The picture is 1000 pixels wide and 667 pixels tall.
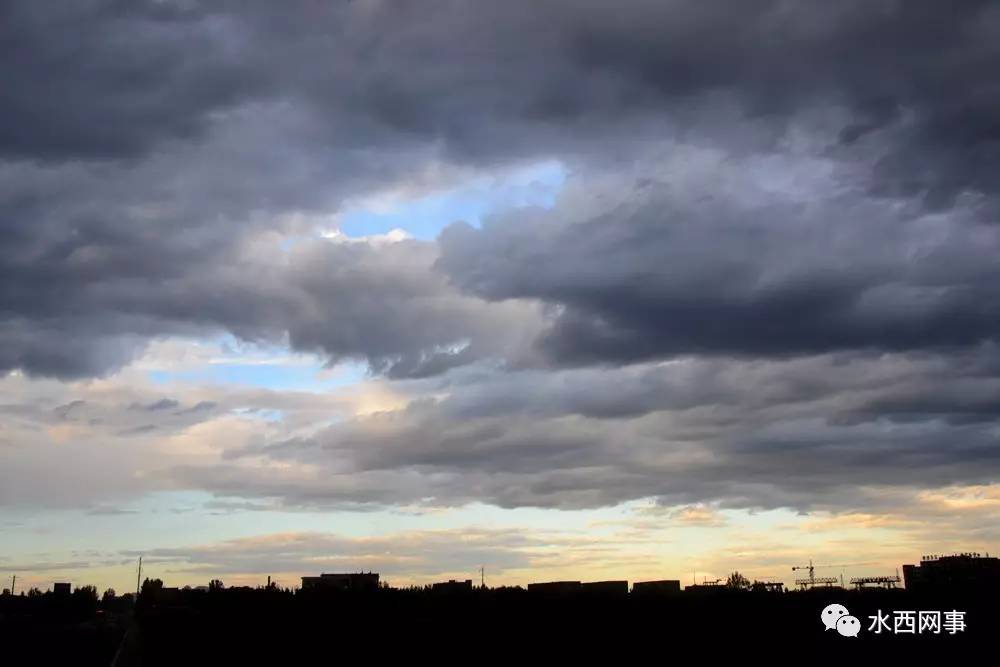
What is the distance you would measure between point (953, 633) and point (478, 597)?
1255 inches

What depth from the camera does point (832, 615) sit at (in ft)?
156

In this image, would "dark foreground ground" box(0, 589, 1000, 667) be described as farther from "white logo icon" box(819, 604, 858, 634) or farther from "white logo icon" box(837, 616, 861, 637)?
"white logo icon" box(819, 604, 858, 634)

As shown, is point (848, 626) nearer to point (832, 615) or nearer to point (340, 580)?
point (832, 615)

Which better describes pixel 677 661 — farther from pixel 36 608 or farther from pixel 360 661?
pixel 36 608

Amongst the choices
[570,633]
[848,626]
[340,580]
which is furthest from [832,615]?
[340,580]

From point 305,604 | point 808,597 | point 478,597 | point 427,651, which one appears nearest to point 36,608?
point 305,604

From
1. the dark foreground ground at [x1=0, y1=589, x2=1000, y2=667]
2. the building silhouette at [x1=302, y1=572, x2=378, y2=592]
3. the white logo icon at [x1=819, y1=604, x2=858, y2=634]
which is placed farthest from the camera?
the building silhouette at [x1=302, y1=572, x2=378, y2=592]

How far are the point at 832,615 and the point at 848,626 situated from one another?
958 mm

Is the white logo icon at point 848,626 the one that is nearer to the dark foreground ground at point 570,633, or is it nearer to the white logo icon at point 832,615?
the white logo icon at point 832,615

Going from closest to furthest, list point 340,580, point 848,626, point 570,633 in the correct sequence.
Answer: point 848,626 < point 570,633 < point 340,580

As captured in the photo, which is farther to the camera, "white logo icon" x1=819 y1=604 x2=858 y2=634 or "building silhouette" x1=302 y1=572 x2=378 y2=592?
"building silhouette" x1=302 y1=572 x2=378 y2=592

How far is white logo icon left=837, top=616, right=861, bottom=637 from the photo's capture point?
152ft

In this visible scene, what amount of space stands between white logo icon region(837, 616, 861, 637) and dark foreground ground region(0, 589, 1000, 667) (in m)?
0.36

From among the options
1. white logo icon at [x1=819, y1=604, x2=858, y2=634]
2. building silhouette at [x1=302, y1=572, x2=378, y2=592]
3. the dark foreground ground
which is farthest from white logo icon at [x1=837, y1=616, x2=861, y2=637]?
building silhouette at [x1=302, y1=572, x2=378, y2=592]
